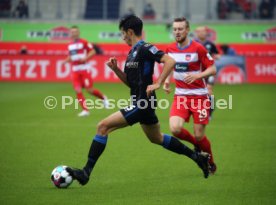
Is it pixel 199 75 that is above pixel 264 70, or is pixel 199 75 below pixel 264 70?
above

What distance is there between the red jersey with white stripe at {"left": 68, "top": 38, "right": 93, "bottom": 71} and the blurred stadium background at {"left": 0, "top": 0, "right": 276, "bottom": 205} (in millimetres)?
1426

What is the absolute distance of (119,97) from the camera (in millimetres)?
22797

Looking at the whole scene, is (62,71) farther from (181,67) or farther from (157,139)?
(157,139)

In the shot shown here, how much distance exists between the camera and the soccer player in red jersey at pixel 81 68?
1839 centimetres

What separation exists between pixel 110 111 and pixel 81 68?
5.46 ft

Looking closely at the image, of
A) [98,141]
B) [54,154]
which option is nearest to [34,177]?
[98,141]

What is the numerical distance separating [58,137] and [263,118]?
6403 millimetres

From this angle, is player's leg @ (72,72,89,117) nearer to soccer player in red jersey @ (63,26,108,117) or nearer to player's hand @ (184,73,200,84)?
soccer player in red jersey @ (63,26,108,117)

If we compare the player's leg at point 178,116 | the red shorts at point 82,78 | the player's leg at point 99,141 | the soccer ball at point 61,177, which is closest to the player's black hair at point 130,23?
the player's leg at point 99,141

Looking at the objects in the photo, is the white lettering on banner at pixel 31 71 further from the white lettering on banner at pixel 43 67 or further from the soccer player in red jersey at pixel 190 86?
the soccer player in red jersey at pixel 190 86

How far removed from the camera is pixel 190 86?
10.0 meters

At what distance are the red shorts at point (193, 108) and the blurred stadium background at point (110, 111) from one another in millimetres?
883

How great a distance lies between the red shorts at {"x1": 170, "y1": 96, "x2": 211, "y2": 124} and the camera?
9906mm

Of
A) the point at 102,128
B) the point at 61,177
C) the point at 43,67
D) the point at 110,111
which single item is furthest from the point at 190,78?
the point at 43,67
